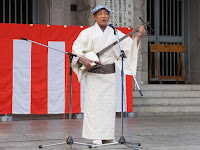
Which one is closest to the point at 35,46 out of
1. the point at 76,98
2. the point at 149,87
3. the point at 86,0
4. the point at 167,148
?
the point at 76,98

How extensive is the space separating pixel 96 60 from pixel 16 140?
1.66m

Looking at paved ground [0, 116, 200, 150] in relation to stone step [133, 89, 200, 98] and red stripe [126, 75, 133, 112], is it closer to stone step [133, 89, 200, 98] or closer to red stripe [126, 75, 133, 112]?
red stripe [126, 75, 133, 112]

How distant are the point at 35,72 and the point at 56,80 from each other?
50 centimetres

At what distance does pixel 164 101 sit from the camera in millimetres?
12273

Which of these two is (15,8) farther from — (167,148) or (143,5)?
(167,148)

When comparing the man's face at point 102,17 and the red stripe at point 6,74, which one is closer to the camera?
the man's face at point 102,17

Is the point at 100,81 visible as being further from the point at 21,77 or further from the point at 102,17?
the point at 21,77

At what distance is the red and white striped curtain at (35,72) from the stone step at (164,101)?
193 cm

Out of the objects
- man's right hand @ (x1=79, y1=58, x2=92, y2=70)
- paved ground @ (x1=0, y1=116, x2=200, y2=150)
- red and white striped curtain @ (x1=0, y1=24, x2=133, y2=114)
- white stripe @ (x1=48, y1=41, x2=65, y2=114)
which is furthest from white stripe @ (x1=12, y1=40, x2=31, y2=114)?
man's right hand @ (x1=79, y1=58, x2=92, y2=70)

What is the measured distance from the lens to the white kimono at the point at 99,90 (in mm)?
6328

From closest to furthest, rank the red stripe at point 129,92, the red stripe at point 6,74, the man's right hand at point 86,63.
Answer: the man's right hand at point 86,63 < the red stripe at point 6,74 < the red stripe at point 129,92

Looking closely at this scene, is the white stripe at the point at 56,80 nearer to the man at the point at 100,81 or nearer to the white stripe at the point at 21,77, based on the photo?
the white stripe at the point at 21,77

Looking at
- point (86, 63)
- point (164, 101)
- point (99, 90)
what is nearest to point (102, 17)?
point (86, 63)

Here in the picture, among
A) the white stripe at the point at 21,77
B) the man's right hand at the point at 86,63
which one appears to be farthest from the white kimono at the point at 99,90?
the white stripe at the point at 21,77
